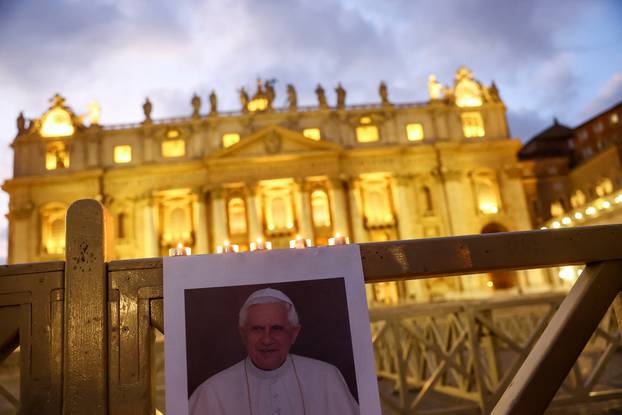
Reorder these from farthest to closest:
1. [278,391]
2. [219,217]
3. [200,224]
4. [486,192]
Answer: [486,192]
[200,224]
[219,217]
[278,391]

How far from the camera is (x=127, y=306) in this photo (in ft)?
9.97

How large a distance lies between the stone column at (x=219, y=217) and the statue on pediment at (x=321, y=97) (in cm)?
1157

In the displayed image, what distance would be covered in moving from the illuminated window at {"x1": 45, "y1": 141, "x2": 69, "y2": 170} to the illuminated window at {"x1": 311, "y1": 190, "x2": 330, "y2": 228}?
21002 millimetres

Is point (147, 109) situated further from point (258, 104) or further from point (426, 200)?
point (426, 200)

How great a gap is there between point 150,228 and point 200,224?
3.94 metres

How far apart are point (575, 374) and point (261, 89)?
4646 centimetres

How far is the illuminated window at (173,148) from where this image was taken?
4619 centimetres

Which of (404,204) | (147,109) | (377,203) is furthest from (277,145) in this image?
(147,109)

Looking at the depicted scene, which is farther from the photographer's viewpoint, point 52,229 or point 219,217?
point 52,229

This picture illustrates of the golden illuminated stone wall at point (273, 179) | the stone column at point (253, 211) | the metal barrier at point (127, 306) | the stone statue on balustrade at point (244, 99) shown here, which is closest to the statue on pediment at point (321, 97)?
the golden illuminated stone wall at point (273, 179)

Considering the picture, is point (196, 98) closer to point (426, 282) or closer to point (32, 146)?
point (32, 146)

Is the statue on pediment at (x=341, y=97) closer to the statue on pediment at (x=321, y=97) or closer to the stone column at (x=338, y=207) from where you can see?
the statue on pediment at (x=321, y=97)

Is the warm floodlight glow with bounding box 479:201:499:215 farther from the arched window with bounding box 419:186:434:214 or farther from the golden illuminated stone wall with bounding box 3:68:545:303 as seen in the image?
the arched window with bounding box 419:186:434:214

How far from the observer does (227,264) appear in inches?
122
